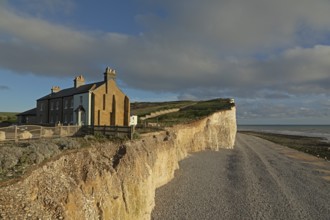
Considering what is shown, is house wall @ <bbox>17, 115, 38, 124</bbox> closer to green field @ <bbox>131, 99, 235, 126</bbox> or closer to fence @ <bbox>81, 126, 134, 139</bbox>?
green field @ <bbox>131, 99, 235, 126</bbox>

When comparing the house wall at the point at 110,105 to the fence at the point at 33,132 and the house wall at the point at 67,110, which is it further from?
the fence at the point at 33,132

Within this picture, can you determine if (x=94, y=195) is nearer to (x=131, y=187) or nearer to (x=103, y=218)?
(x=103, y=218)

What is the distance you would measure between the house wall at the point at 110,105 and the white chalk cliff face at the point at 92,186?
1289cm

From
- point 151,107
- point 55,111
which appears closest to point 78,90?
point 55,111

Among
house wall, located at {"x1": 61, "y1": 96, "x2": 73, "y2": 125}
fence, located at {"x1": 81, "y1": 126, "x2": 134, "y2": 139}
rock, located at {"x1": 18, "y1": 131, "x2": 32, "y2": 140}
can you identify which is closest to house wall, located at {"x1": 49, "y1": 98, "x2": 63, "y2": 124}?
house wall, located at {"x1": 61, "y1": 96, "x2": 73, "y2": 125}

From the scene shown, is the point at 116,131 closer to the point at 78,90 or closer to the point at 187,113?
the point at 78,90

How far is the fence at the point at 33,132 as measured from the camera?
66.1 feet

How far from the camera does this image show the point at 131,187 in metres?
17.8

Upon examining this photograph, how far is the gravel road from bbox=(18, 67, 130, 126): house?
10589mm

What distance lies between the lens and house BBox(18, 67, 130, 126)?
37.4 metres

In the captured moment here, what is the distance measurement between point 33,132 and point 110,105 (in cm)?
1601

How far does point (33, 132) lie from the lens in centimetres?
2375

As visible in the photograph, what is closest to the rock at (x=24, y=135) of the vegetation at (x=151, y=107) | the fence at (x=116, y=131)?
the fence at (x=116, y=131)

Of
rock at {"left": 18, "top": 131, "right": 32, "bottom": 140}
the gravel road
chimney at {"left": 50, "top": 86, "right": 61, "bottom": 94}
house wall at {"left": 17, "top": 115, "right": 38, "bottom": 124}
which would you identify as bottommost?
the gravel road
